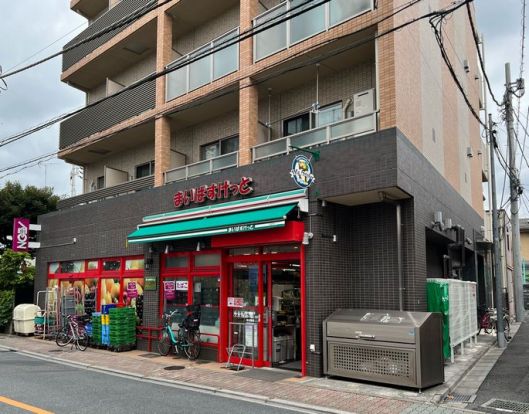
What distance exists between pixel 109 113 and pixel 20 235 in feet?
20.5

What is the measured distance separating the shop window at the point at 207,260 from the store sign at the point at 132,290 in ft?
10.6

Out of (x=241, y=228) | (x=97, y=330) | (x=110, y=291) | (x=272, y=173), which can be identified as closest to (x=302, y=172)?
(x=272, y=173)

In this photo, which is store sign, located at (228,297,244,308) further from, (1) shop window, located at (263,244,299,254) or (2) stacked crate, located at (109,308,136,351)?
(2) stacked crate, located at (109,308,136,351)

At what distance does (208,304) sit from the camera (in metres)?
13.3

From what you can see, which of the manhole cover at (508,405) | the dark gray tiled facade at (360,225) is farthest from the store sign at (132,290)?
the manhole cover at (508,405)

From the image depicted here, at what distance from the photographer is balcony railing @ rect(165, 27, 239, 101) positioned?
14.2m

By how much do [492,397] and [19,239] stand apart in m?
17.7

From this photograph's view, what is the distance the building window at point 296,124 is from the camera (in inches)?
545

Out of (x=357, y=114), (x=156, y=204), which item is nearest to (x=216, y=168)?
(x=156, y=204)

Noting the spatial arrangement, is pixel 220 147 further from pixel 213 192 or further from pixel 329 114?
pixel 329 114

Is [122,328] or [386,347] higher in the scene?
[386,347]

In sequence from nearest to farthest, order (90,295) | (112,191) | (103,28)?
(90,295), (112,191), (103,28)

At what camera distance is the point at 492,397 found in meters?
8.76

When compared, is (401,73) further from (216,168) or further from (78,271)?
(78,271)
